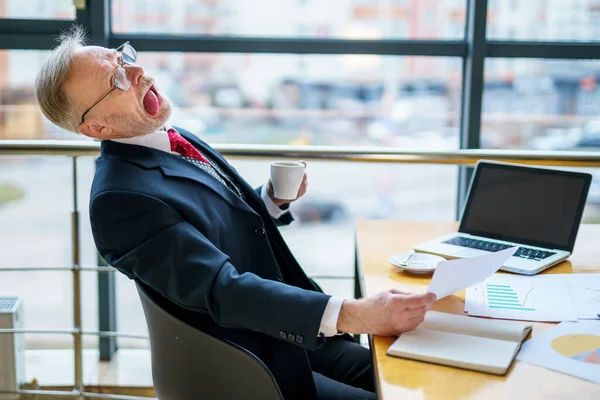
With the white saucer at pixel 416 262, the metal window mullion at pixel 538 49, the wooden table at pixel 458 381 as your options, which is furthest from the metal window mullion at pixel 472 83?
the wooden table at pixel 458 381

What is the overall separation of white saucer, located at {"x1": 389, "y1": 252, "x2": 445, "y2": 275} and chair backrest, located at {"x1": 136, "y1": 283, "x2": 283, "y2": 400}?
0.43m

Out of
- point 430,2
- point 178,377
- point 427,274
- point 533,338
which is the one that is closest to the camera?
point 533,338

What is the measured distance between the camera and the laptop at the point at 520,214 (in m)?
1.70

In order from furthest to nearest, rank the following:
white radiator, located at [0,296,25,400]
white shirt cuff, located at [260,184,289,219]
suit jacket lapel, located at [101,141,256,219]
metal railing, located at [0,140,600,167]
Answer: white radiator, located at [0,296,25,400], metal railing, located at [0,140,600,167], white shirt cuff, located at [260,184,289,219], suit jacket lapel, located at [101,141,256,219]

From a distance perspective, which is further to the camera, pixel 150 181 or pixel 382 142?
pixel 382 142

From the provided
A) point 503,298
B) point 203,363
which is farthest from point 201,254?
point 503,298

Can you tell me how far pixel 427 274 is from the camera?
1547 mm

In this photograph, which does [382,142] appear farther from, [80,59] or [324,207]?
A: [80,59]

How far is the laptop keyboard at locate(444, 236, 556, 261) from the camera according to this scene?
5.41 feet

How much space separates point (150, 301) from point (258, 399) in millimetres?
265

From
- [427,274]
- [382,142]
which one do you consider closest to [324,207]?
[382,142]

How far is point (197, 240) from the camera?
1333 mm

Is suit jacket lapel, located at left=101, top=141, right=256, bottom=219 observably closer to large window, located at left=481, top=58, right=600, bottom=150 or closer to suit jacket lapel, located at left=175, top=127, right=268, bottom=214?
suit jacket lapel, located at left=175, top=127, right=268, bottom=214

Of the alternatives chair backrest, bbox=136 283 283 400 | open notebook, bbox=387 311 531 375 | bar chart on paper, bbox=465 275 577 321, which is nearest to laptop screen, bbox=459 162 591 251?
bar chart on paper, bbox=465 275 577 321
